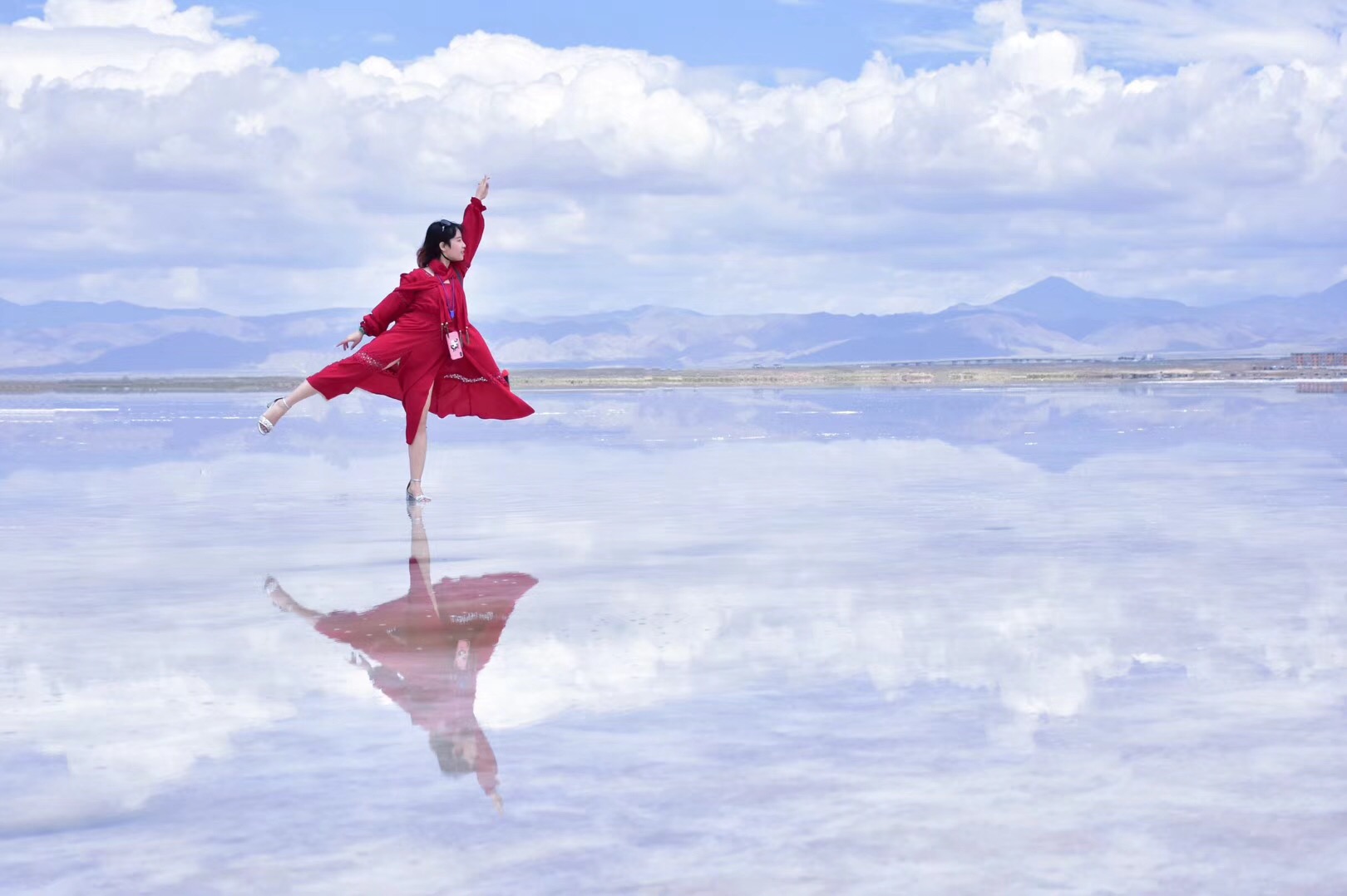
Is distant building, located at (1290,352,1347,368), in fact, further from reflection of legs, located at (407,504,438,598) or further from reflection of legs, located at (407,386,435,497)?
reflection of legs, located at (407,504,438,598)

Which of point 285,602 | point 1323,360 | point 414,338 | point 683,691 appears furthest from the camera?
point 1323,360

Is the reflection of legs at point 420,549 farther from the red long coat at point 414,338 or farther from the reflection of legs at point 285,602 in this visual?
the red long coat at point 414,338

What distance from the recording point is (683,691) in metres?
5.99

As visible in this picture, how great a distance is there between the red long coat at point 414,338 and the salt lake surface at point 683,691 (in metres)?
0.98

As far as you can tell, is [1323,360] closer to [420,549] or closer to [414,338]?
[414,338]

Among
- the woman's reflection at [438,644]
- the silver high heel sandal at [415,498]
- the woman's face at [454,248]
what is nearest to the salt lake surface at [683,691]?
the woman's reflection at [438,644]

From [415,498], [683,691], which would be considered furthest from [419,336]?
[683,691]

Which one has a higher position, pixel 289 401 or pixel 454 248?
pixel 454 248

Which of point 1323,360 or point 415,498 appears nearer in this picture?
point 415,498

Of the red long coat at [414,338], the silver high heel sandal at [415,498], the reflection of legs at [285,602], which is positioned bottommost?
the reflection of legs at [285,602]

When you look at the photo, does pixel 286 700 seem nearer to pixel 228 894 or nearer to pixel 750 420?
pixel 228 894

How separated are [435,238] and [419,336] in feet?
2.63

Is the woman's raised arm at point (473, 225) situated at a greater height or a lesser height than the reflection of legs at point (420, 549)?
greater

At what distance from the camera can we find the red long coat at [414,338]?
14.0 metres
